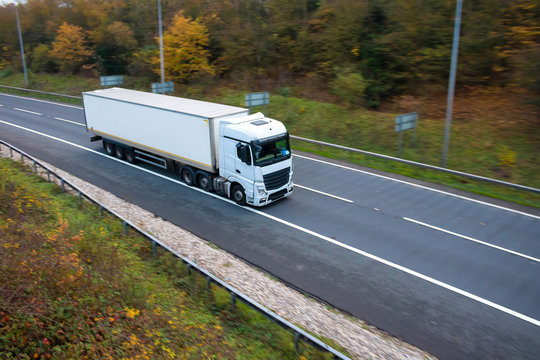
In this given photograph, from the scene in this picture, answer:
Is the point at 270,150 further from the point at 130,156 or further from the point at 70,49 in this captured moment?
the point at 70,49

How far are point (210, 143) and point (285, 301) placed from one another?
731cm

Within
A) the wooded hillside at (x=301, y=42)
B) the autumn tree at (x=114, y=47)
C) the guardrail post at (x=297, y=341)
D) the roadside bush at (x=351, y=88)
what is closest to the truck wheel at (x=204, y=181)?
the guardrail post at (x=297, y=341)

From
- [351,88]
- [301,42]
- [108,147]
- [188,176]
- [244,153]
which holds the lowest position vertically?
[188,176]

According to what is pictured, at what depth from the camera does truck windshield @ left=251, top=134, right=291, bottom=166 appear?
14.0m

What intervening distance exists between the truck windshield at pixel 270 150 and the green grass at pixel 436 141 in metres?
5.63

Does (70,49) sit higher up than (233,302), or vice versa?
(70,49)

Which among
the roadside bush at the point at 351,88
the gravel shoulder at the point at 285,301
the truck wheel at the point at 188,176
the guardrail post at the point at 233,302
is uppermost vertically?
the roadside bush at the point at 351,88

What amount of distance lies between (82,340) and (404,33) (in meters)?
22.9

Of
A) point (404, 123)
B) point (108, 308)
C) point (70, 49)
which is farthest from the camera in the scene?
point (70, 49)

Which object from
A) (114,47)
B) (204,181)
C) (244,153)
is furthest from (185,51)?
(244,153)

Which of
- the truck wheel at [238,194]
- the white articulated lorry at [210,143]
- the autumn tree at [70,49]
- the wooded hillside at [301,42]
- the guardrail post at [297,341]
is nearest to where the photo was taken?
the guardrail post at [297,341]

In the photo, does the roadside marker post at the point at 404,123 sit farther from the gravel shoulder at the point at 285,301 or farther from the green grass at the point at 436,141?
the gravel shoulder at the point at 285,301

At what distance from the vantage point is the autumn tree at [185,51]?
31141mm

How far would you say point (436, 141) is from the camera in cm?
1952
